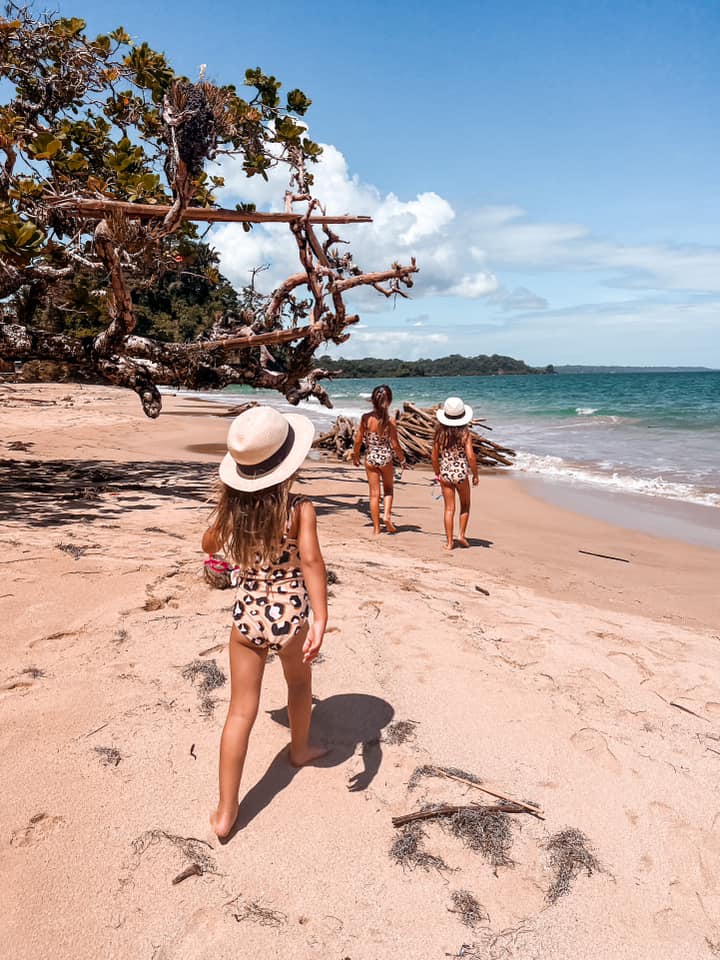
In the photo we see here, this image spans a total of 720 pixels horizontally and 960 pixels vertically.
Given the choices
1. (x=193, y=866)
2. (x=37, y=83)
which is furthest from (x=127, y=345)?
(x=193, y=866)

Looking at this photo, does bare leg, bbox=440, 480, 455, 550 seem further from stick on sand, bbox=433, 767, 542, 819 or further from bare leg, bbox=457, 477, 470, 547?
stick on sand, bbox=433, 767, 542, 819

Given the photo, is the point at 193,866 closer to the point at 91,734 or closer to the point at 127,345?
the point at 91,734

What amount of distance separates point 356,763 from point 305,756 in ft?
0.82

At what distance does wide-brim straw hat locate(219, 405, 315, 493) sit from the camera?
2.46 m

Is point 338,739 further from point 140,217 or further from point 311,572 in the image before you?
point 140,217

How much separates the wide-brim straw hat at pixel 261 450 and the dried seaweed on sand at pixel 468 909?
1667 mm

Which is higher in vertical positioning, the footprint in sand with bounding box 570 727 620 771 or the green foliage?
the green foliage

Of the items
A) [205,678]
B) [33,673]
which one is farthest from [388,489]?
[33,673]

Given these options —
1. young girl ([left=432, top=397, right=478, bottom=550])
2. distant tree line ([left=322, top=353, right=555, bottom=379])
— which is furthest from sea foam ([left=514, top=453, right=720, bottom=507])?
distant tree line ([left=322, top=353, right=555, bottom=379])

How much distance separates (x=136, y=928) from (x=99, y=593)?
279cm

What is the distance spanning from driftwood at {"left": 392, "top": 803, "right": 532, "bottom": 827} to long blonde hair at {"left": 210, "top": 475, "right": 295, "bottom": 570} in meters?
1.22

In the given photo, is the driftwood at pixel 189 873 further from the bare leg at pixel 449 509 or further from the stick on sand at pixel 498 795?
the bare leg at pixel 449 509

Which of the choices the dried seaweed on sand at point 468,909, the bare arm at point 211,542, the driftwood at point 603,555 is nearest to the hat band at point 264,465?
the bare arm at point 211,542

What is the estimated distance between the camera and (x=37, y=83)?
909cm
